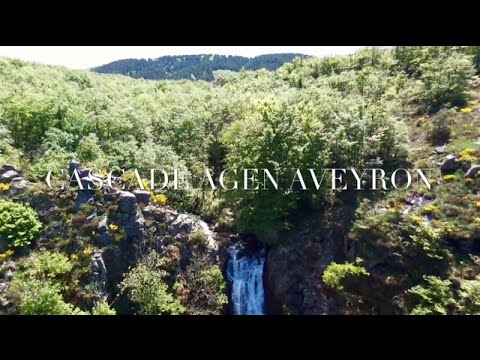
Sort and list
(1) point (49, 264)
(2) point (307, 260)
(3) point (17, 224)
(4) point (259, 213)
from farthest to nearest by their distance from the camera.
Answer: (4) point (259, 213), (2) point (307, 260), (3) point (17, 224), (1) point (49, 264)

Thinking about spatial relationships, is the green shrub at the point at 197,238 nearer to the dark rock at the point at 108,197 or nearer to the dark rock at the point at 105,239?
the dark rock at the point at 105,239

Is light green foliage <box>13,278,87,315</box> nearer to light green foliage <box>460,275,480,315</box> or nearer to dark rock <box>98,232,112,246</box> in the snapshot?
dark rock <box>98,232,112,246</box>

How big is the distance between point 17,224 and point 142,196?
9.01 meters

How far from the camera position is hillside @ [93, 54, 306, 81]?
6353 inches

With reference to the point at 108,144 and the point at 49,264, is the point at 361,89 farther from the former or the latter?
the point at 49,264

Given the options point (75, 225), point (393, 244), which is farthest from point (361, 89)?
point (75, 225)

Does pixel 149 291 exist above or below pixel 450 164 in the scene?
below

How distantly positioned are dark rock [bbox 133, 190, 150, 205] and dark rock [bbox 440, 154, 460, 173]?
25.4m

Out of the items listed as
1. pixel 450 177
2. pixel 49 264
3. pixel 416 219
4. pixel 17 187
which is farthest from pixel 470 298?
pixel 17 187

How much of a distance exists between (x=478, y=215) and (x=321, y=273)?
41.2ft

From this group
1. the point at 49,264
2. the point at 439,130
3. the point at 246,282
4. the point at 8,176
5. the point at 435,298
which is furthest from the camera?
the point at 439,130

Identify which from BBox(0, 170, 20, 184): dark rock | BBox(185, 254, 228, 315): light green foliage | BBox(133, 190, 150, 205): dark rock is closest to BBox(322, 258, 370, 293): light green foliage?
BBox(185, 254, 228, 315): light green foliage

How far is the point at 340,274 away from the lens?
91.7ft

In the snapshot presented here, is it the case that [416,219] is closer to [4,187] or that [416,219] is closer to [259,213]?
[259,213]
